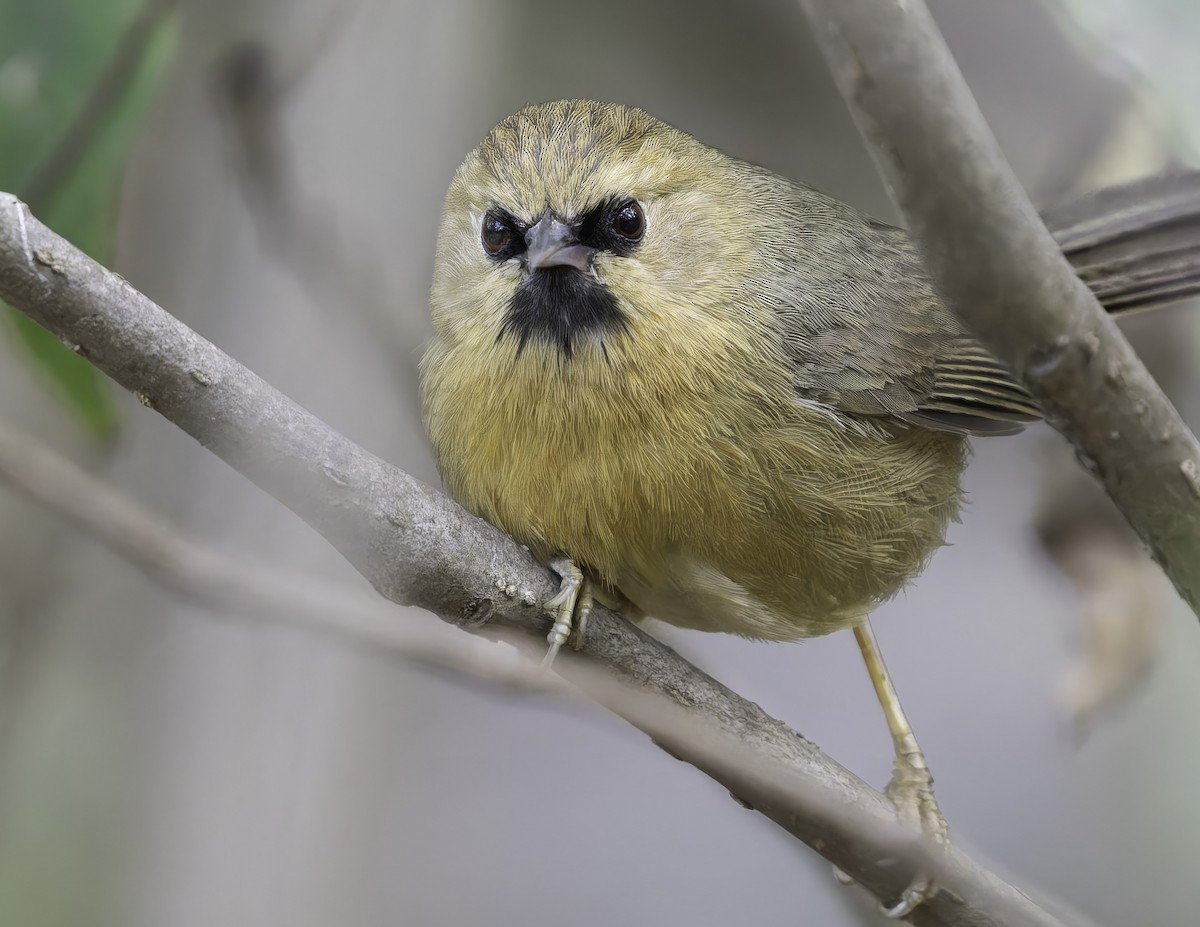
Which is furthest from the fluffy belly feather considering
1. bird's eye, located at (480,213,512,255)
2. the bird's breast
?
bird's eye, located at (480,213,512,255)

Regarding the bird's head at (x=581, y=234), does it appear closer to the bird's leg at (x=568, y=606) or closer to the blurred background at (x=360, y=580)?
the bird's leg at (x=568, y=606)

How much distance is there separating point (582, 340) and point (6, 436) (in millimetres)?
1303

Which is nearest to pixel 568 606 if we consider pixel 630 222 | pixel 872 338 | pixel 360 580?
pixel 630 222

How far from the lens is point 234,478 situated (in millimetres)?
3746

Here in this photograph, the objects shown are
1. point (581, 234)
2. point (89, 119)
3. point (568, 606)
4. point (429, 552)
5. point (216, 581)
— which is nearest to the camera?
point (216, 581)

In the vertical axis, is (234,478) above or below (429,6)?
below

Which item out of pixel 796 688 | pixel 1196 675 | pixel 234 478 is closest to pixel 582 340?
pixel 234 478

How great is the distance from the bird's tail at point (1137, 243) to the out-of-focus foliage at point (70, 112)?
2.01 metres

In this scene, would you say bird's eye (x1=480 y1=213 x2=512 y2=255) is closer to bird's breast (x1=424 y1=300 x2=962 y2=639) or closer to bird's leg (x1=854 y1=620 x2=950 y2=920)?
bird's breast (x1=424 y1=300 x2=962 y2=639)

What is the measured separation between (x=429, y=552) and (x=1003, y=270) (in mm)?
1011

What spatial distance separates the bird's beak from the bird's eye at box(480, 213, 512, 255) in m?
0.11

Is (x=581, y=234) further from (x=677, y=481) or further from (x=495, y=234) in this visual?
(x=677, y=481)

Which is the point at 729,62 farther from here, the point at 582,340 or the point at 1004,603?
the point at 582,340

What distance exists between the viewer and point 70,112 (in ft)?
8.00
